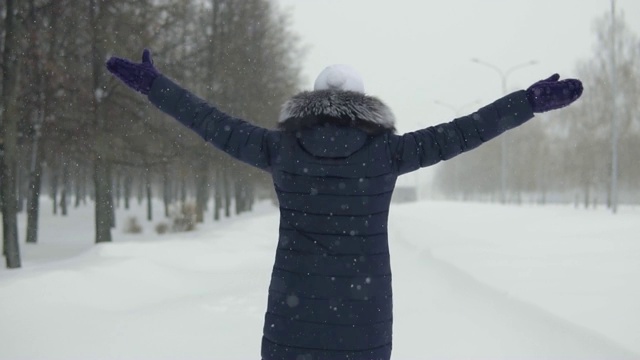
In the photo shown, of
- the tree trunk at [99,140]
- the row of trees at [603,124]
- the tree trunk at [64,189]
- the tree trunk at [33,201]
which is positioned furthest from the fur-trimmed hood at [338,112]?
the row of trees at [603,124]

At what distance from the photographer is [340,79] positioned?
2.58 metres

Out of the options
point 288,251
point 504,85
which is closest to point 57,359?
point 288,251

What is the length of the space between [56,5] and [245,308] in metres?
9.72

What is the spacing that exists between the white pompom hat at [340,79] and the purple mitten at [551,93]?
727 millimetres

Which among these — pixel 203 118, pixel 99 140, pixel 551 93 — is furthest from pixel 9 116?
pixel 551 93

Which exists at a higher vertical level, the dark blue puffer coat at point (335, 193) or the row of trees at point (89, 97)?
the row of trees at point (89, 97)

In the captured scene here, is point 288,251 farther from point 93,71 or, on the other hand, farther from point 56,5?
point 93,71

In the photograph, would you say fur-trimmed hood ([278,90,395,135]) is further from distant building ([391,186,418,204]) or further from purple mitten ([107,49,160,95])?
distant building ([391,186,418,204])

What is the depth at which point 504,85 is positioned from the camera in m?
42.1

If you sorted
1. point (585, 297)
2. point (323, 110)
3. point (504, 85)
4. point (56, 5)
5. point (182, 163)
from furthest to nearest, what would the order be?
point (504, 85)
point (182, 163)
point (56, 5)
point (585, 297)
point (323, 110)

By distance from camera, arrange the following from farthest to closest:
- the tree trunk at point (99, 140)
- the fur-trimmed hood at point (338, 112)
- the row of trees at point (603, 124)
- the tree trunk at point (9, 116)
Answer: the row of trees at point (603, 124) < the tree trunk at point (99, 140) < the tree trunk at point (9, 116) < the fur-trimmed hood at point (338, 112)

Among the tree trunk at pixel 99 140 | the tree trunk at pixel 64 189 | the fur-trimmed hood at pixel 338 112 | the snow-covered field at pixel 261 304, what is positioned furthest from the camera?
the tree trunk at pixel 64 189

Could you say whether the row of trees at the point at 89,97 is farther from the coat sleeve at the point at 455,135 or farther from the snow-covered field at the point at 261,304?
the coat sleeve at the point at 455,135

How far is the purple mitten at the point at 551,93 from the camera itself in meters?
2.50
